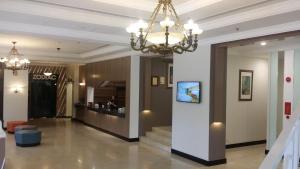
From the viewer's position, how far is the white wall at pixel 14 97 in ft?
37.6

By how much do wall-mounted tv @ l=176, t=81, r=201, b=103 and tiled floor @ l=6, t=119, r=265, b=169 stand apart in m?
1.43

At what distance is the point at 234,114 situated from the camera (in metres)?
7.92

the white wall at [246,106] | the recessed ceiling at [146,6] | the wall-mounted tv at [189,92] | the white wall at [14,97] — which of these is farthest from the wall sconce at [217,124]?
the white wall at [14,97]

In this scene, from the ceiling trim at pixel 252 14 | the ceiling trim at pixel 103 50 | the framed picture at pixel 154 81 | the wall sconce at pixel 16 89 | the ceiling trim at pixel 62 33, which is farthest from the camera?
the wall sconce at pixel 16 89

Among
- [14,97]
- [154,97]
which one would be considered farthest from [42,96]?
[154,97]

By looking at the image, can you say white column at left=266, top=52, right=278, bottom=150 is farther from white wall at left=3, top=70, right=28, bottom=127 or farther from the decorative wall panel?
the decorative wall panel

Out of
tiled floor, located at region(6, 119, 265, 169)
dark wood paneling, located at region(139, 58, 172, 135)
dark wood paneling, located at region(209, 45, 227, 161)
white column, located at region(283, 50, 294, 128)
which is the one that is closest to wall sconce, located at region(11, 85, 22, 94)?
tiled floor, located at region(6, 119, 265, 169)

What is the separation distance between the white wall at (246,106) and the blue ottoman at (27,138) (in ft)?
17.9

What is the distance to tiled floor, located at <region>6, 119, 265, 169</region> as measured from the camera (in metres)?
6.19

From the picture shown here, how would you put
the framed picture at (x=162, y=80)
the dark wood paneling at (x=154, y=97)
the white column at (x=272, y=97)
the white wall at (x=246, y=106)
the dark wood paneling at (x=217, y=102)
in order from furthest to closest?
the framed picture at (x=162, y=80) < the dark wood paneling at (x=154, y=97) < the white wall at (x=246, y=106) < the white column at (x=272, y=97) < the dark wood paneling at (x=217, y=102)

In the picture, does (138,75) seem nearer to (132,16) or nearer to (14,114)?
(132,16)

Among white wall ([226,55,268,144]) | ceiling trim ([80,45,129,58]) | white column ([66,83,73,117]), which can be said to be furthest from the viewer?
white column ([66,83,73,117])

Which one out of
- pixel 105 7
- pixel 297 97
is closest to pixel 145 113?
pixel 297 97

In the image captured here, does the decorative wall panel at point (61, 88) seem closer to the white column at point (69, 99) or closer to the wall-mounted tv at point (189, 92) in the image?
the white column at point (69, 99)
